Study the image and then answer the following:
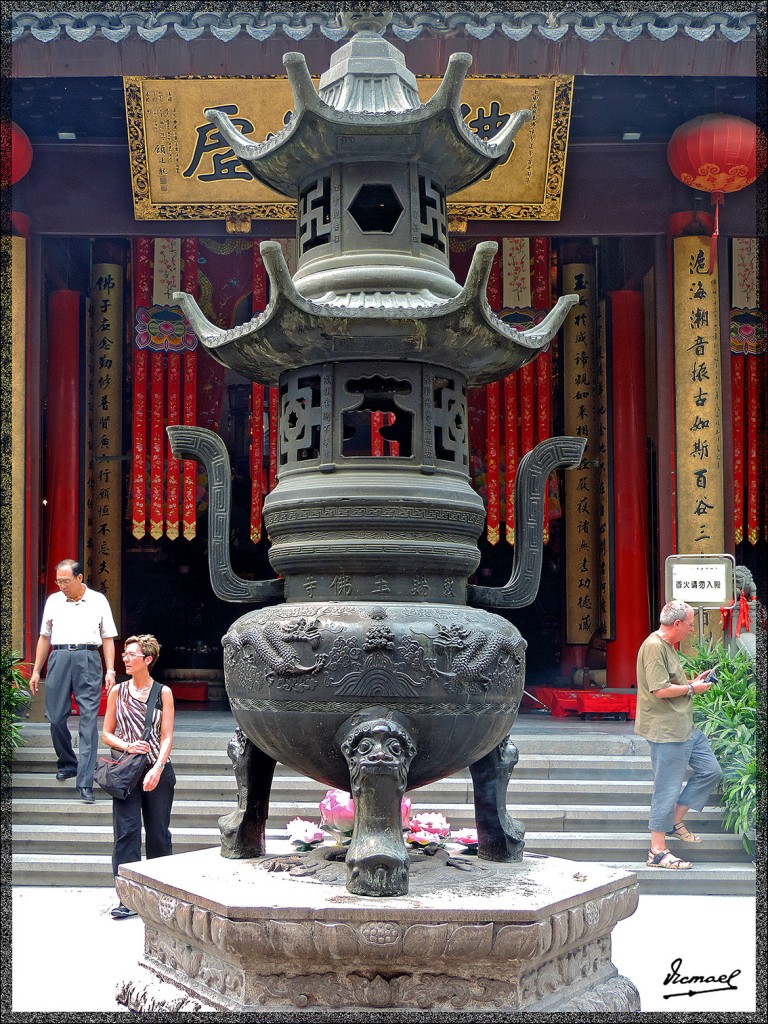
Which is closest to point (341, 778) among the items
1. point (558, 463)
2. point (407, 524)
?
point (407, 524)

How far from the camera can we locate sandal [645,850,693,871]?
666 cm

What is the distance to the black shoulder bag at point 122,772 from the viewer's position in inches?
213

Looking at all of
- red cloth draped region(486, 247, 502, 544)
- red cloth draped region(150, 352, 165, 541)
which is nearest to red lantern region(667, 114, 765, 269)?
red cloth draped region(486, 247, 502, 544)

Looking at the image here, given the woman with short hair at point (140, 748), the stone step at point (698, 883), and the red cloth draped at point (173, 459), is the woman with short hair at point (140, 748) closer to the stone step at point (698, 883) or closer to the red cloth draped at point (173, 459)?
the stone step at point (698, 883)

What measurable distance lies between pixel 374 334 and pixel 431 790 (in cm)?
425

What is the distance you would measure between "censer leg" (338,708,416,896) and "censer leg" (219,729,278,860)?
0.77 metres

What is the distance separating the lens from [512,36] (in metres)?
7.68

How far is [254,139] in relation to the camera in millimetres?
8656

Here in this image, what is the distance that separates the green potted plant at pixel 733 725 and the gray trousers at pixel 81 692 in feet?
13.4

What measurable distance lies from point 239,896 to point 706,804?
4.60 metres

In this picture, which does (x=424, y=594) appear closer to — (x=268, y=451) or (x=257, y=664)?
(x=257, y=664)

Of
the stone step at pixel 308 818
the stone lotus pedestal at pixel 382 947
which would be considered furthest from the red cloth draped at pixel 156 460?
the stone lotus pedestal at pixel 382 947

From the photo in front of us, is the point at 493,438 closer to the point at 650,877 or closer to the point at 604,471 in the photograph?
the point at 604,471

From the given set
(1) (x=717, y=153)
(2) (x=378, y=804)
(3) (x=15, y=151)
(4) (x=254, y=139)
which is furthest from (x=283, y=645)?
(1) (x=717, y=153)
